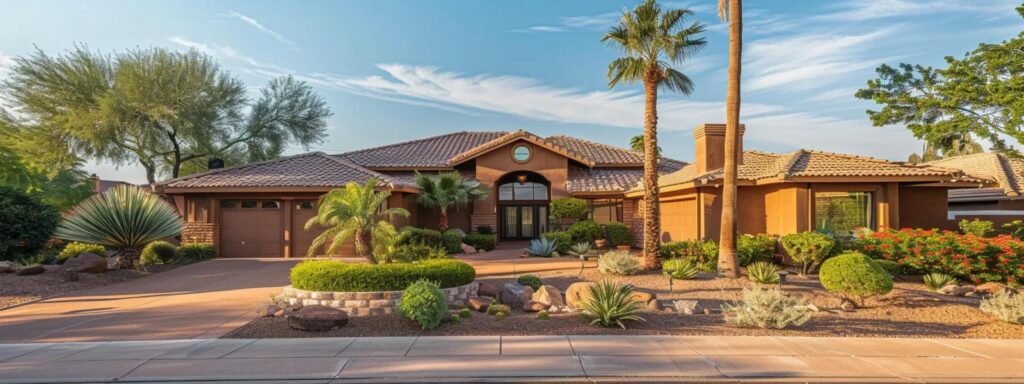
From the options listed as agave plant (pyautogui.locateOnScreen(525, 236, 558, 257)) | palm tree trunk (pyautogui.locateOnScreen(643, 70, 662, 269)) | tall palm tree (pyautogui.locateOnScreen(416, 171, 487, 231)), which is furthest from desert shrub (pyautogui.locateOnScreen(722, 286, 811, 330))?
tall palm tree (pyautogui.locateOnScreen(416, 171, 487, 231))

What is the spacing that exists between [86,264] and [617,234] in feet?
57.2

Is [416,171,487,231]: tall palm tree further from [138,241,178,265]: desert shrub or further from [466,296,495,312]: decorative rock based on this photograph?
[466,296,495,312]: decorative rock

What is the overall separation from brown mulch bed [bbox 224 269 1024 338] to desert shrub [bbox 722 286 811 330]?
6.0 inches

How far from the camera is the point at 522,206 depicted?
25.4 meters

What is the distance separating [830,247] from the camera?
520 inches

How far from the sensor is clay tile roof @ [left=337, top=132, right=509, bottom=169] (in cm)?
2533

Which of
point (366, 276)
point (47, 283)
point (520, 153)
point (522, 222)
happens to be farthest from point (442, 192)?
point (47, 283)

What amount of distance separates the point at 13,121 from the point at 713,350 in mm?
35001

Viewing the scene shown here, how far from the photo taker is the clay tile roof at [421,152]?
25.3 meters

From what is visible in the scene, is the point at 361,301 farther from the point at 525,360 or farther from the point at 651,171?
the point at 651,171

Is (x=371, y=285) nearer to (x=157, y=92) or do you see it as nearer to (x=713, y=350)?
(x=713, y=350)

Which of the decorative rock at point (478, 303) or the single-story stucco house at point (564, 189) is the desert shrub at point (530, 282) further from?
the single-story stucco house at point (564, 189)

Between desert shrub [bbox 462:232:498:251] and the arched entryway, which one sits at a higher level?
the arched entryway

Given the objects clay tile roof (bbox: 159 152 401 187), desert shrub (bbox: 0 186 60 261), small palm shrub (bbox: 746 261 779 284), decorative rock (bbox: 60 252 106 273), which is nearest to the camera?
small palm shrub (bbox: 746 261 779 284)
